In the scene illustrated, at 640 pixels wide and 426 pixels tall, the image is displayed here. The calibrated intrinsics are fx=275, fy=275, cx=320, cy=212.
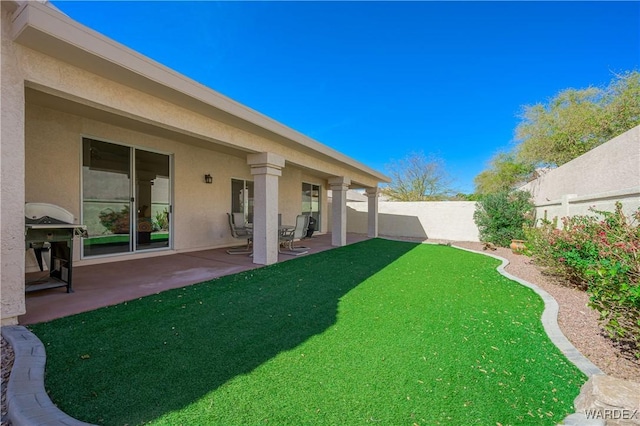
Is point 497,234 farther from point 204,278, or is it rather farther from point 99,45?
point 99,45

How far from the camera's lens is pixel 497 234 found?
12414mm

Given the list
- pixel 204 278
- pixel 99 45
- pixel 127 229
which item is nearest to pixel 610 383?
pixel 204 278

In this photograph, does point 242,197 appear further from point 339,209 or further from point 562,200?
point 562,200

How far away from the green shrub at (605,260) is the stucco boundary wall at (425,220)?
23.5 feet

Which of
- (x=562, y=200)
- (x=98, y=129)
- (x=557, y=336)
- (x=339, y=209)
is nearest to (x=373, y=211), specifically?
(x=339, y=209)

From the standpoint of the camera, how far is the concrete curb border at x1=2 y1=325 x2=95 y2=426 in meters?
1.73

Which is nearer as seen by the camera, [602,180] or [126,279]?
[126,279]

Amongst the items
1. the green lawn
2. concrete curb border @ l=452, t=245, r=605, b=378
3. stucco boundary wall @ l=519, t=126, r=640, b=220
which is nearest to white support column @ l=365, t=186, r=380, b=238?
stucco boundary wall @ l=519, t=126, r=640, b=220

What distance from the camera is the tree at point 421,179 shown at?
25.8 metres

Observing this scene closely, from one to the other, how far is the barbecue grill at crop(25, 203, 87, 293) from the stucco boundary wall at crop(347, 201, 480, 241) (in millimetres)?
15142

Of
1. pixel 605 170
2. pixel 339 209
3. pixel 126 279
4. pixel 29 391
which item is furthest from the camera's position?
pixel 339 209

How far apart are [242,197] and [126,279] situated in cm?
559

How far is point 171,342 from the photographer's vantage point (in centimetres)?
296

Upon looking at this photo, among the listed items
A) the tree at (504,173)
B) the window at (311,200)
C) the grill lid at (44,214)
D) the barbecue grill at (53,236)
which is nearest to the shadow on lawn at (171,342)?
the barbecue grill at (53,236)
